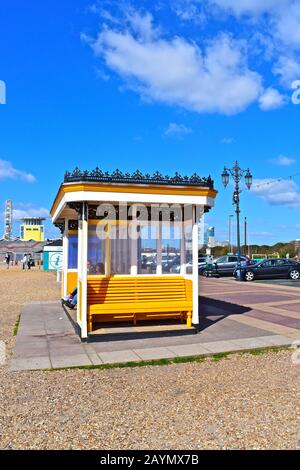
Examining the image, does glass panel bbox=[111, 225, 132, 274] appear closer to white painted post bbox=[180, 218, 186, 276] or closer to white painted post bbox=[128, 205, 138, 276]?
white painted post bbox=[128, 205, 138, 276]

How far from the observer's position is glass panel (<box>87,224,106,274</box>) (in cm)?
1129

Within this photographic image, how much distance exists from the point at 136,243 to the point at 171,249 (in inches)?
34.2

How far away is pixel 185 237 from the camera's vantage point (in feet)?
34.4

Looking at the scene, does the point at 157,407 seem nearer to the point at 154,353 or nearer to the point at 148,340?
the point at 154,353

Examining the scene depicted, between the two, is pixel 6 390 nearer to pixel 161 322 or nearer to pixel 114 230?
pixel 161 322

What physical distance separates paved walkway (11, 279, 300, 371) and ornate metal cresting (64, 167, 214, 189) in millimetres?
2967

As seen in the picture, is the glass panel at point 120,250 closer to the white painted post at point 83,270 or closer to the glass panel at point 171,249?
the glass panel at point 171,249

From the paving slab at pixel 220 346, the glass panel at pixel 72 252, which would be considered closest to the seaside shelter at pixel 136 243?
the paving slab at pixel 220 346

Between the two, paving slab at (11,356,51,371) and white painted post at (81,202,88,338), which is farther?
white painted post at (81,202,88,338)

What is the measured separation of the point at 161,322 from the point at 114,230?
2662mm

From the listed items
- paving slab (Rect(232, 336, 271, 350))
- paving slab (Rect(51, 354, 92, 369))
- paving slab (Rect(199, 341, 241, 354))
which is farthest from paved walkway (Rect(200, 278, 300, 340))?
paving slab (Rect(51, 354, 92, 369))

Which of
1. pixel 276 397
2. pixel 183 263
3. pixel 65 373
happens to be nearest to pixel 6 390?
pixel 65 373

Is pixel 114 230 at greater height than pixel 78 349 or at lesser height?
greater

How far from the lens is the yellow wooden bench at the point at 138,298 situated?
8906 millimetres
